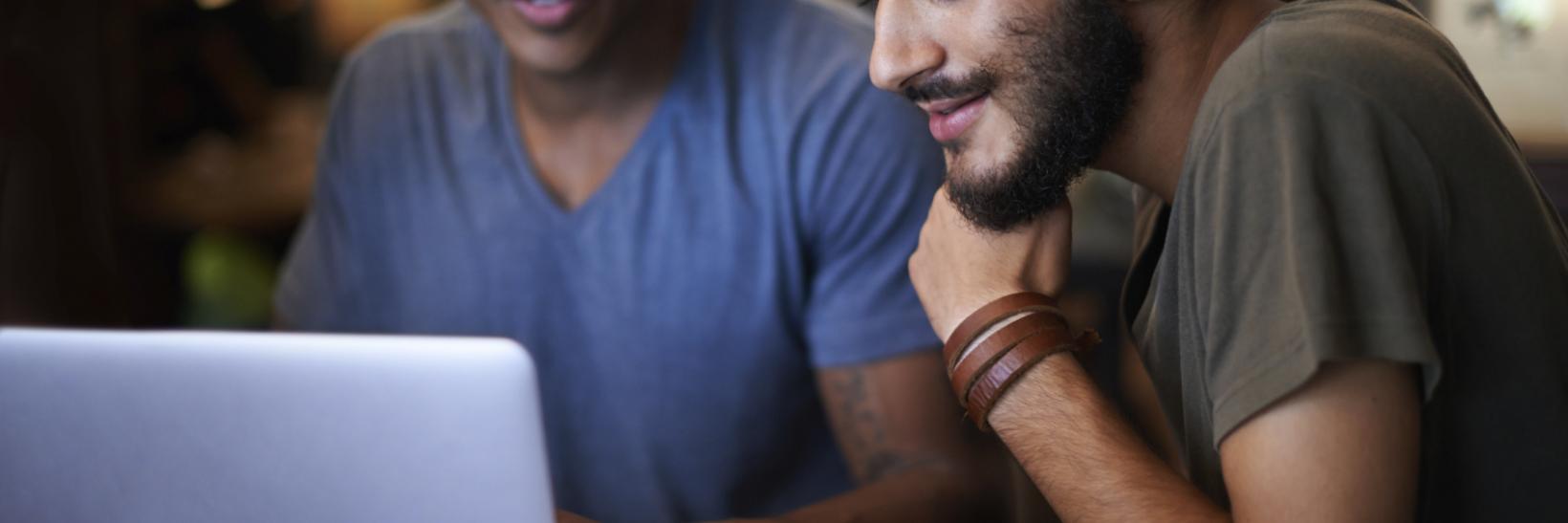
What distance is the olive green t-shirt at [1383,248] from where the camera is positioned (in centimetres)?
70

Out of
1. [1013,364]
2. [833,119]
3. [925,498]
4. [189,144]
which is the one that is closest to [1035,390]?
[1013,364]

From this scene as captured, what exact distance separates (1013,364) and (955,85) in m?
0.19

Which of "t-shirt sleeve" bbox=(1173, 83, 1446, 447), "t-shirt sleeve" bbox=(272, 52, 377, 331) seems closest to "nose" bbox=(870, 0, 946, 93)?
"t-shirt sleeve" bbox=(1173, 83, 1446, 447)

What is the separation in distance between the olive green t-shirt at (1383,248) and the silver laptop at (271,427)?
1.21 feet

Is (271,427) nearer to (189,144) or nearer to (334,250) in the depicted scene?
(334,250)

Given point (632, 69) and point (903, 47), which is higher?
point (903, 47)

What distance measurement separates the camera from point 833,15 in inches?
58.2

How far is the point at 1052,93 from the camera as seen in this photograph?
3.03ft

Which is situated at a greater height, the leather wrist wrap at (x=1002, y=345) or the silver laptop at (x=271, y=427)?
the silver laptop at (x=271, y=427)

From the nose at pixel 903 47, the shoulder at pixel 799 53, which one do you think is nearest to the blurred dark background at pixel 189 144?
the shoulder at pixel 799 53

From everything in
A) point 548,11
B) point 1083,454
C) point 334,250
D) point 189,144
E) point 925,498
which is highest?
point 548,11

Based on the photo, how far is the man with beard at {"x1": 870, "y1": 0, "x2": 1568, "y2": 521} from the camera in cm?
70

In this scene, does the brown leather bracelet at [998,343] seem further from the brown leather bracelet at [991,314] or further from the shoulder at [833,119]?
the shoulder at [833,119]

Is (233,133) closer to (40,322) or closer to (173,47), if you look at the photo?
(173,47)
